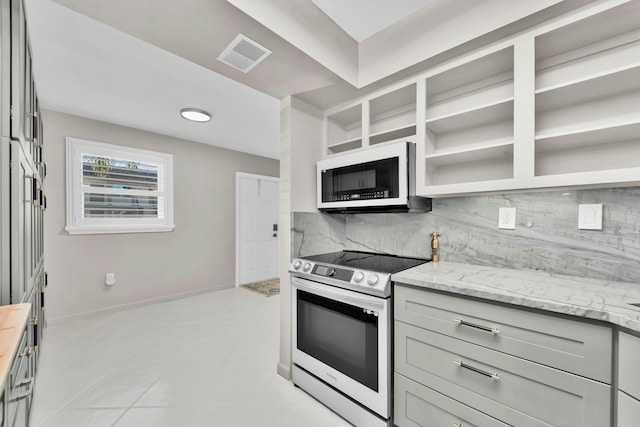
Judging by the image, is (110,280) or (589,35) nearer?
(589,35)

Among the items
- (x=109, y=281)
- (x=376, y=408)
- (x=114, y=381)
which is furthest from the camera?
(x=109, y=281)

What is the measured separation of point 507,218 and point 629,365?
939 mm

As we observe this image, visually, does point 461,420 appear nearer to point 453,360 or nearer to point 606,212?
point 453,360

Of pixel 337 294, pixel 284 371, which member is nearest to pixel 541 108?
pixel 337 294

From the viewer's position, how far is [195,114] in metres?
2.96

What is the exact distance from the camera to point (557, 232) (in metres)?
1.53

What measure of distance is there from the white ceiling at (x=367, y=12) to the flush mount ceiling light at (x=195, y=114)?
6.03 feet

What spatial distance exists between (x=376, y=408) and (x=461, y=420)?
435mm

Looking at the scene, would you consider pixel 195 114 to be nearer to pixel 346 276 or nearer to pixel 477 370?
pixel 346 276

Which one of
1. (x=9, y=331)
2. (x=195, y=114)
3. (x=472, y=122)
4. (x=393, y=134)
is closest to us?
(x=9, y=331)

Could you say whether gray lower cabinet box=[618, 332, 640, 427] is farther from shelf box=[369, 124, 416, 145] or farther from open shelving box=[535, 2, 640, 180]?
shelf box=[369, 124, 416, 145]

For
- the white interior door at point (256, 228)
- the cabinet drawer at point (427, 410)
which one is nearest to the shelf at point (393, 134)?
the cabinet drawer at point (427, 410)

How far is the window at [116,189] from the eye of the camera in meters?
3.12

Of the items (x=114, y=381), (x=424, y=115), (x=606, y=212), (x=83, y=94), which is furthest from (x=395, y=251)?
(x=83, y=94)
